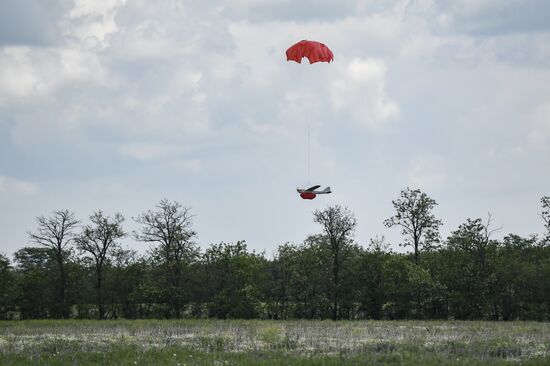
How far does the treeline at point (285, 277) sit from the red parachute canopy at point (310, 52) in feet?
128

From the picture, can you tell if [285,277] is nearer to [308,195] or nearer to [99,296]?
[99,296]

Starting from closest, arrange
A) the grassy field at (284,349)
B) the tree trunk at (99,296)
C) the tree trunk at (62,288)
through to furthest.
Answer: the grassy field at (284,349) < the tree trunk at (99,296) < the tree trunk at (62,288)

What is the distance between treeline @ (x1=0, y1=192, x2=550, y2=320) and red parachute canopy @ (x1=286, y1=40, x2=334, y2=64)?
38.9 meters

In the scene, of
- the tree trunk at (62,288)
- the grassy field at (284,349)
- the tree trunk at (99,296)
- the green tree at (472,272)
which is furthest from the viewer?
the tree trunk at (62,288)

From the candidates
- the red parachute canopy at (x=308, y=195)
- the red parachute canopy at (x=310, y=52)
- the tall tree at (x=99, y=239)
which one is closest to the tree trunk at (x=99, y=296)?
the tall tree at (x=99, y=239)

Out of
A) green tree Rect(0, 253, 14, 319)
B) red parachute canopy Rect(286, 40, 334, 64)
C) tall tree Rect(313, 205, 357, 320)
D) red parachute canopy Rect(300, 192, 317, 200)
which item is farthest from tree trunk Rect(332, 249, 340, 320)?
red parachute canopy Rect(286, 40, 334, 64)

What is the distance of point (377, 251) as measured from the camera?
76312 mm

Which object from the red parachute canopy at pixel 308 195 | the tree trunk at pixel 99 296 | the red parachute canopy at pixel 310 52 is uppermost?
the red parachute canopy at pixel 310 52

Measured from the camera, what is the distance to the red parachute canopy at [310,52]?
119 ft

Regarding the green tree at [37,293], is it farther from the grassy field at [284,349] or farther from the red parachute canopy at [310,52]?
the red parachute canopy at [310,52]

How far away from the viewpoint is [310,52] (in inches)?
1430

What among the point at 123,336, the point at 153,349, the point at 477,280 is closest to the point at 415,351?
the point at 153,349

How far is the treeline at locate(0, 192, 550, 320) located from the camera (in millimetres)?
70188

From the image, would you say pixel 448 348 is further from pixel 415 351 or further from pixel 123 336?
pixel 123 336
